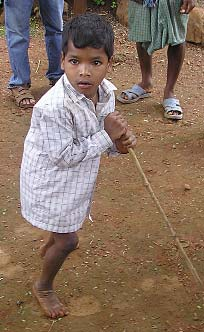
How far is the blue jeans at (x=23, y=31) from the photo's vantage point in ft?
15.4

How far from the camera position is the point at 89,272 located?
304 cm

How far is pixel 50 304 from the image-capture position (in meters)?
2.76

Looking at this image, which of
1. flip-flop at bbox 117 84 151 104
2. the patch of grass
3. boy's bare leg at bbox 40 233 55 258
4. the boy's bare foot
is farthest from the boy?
the patch of grass

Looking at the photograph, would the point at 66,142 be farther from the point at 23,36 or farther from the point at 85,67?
the point at 23,36

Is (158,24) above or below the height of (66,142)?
below

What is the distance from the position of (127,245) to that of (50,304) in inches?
Result: 24.8

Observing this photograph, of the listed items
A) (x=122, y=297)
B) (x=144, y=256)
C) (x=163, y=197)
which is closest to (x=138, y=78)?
(x=163, y=197)

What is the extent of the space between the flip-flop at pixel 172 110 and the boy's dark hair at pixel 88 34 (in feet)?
7.77

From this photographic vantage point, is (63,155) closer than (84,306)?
Yes

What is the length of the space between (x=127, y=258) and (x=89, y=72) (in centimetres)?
114

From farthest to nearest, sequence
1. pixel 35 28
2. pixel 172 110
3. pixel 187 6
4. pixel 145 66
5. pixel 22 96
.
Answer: pixel 35 28
pixel 145 66
pixel 22 96
pixel 172 110
pixel 187 6

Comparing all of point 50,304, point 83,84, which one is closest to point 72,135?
point 83,84

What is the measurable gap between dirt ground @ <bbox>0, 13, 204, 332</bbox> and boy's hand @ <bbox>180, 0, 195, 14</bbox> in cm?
77

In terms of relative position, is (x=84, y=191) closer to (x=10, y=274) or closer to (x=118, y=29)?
(x=10, y=274)
